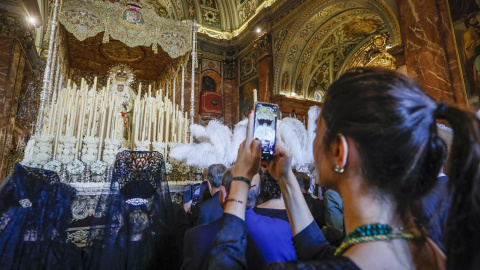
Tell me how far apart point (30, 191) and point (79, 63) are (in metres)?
6.63

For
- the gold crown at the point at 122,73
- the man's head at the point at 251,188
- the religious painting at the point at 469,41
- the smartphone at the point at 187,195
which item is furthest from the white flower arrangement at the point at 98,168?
the religious painting at the point at 469,41

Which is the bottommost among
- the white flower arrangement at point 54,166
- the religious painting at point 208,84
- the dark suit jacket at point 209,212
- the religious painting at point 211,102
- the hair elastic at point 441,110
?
the dark suit jacket at point 209,212

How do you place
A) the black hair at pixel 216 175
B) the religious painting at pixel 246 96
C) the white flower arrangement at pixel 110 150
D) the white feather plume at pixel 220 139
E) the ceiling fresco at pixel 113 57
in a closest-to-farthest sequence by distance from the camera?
1. the black hair at pixel 216 175
2. the white feather plume at pixel 220 139
3. the white flower arrangement at pixel 110 150
4. the ceiling fresco at pixel 113 57
5. the religious painting at pixel 246 96

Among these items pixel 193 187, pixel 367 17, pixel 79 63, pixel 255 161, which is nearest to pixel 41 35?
pixel 79 63

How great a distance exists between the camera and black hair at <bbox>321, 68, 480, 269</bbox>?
63cm

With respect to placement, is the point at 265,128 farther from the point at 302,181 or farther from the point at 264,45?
the point at 264,45

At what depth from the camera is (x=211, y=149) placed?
334 cm

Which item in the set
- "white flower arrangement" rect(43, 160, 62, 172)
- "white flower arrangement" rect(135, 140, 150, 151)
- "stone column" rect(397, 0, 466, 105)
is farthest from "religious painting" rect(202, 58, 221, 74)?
"white flower arrangement" rect(43, 160, 62, 172)

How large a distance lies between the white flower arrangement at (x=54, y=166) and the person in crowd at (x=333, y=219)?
3220 millimetres

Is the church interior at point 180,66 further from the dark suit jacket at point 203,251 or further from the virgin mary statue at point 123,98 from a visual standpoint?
the dark suit jacket at point 203,251

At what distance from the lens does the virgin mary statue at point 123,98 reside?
545 centimetres

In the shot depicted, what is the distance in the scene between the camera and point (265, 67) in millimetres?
10609

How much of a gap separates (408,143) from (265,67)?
10271mm

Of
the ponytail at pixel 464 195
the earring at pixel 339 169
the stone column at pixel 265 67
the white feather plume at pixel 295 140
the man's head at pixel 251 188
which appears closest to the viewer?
the ponytail at pixel 464 195
